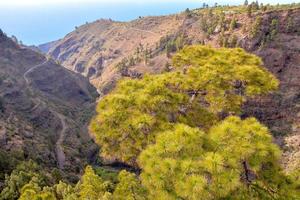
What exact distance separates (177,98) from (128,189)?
4.54 metres

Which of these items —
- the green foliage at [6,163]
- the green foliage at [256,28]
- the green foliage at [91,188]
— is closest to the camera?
the green foliage at [91,188]

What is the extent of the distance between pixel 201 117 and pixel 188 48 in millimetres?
4002

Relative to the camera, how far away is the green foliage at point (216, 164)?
509 inches

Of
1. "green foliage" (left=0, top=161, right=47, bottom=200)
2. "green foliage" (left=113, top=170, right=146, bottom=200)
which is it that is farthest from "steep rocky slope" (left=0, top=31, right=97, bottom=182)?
"green foliage" (left=113, top=170, right=146, bottom=200)

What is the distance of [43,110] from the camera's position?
11956 centimetres

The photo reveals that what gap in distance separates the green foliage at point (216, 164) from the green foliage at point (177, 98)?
6.99ft

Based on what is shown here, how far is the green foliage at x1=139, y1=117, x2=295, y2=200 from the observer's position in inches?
509

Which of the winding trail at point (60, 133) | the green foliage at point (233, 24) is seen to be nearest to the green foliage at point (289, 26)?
the green foliage at point (233, 24)

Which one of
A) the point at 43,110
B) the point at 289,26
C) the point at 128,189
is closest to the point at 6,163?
the point at 128,189

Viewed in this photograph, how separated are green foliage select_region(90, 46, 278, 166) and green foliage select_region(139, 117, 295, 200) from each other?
2.13 meters

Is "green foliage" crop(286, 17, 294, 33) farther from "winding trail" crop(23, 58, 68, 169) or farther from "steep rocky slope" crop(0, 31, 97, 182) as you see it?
"winding trail" crop(23, 58, 68, 169)

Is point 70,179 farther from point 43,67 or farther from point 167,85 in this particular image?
point 43,67

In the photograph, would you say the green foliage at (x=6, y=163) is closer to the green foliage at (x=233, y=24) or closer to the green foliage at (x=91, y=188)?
the green foliage at (x=91, y=188)

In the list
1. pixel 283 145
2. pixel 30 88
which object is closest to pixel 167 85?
pixel 283 145
